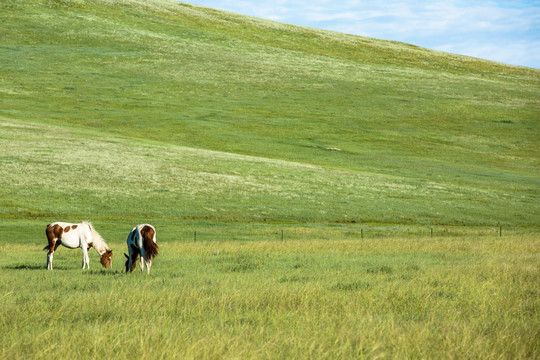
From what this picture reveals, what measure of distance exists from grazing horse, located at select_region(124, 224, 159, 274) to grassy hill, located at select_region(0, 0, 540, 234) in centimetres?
2031

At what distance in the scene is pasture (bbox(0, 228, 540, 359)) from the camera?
727cm

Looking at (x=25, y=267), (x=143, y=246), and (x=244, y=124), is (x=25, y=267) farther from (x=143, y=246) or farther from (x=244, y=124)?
(x=244, y=124)

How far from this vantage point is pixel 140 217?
39.9 m

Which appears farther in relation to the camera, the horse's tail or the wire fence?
the wire fence

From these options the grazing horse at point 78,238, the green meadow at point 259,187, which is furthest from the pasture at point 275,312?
the grazing horse at point 78,238

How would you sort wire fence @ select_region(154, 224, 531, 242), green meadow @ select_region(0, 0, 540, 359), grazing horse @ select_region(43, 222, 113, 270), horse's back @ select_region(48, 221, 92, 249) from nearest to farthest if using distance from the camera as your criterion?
green meadow @ select_region(0, 0, 540, 359), grazing horse @ select_region(43, 222, 113, 270), horse's back @ select_region(48, 221, 92, 249), wire fence @ select_region(154, 224, 531, 242)

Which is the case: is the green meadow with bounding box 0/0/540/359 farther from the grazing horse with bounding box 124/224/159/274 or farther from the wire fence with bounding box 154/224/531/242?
the grazing horse with bounding box 124/224/159/274

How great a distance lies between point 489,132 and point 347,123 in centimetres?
2180

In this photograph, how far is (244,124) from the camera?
277 feet

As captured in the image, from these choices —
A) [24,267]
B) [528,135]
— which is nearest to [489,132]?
[528,135]

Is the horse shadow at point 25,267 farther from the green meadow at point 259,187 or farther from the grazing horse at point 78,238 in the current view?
the green meadow at point 259,187

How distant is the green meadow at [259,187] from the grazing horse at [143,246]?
0.76 meters

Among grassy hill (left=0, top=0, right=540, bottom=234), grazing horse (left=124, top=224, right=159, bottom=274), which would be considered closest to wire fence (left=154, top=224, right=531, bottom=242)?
grassy hill (left=0, top=0, right=540, bottom=234)

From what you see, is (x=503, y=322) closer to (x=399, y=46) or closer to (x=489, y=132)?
(x=489, y=132)
